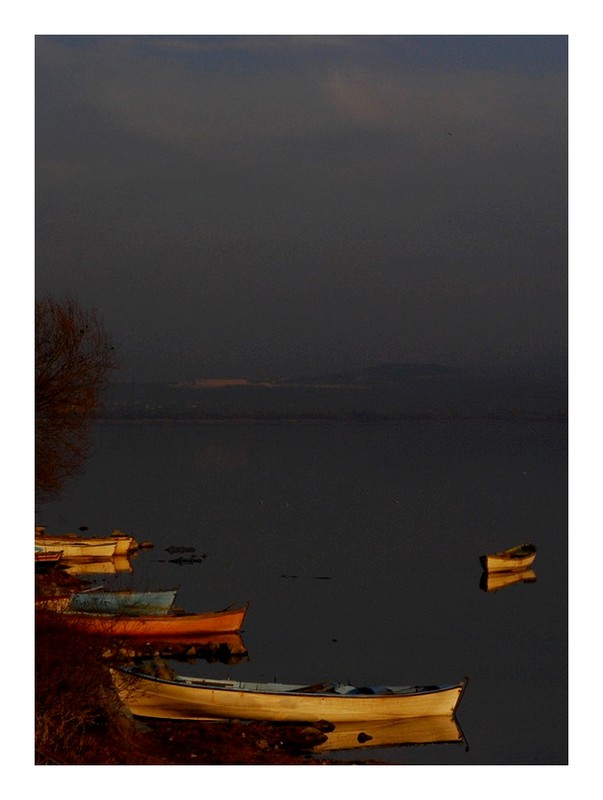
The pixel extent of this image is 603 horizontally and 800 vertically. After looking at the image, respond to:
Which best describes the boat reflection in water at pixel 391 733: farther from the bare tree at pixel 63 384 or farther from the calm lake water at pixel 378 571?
the bare tree at pixel 63 384

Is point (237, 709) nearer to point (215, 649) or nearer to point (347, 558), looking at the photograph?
point (215, 649)

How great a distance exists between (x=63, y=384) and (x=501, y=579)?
1910 cm

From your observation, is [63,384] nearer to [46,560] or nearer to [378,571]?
[46,560]

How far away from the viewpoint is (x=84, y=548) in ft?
97.0

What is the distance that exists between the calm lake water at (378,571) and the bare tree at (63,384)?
5203mm

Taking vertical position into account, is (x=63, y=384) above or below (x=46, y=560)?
above

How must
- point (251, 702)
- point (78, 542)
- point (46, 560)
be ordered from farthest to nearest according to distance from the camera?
point (78, 542)
point (46, 560)
point (251, 702)

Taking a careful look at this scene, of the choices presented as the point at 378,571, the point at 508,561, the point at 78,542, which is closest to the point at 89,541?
the point at 78,542

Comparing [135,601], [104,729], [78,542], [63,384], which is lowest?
[135,601]

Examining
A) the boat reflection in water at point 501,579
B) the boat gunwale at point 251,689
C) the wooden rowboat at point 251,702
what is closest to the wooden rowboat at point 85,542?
the boat reflection in water at point 501,579

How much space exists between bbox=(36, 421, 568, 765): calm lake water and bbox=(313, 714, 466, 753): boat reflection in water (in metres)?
0.13

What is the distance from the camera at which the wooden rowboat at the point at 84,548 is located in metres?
29.1

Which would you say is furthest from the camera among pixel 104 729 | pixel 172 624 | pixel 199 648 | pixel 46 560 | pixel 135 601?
pixel 46 560

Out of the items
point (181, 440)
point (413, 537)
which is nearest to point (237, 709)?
point (413, 537)
